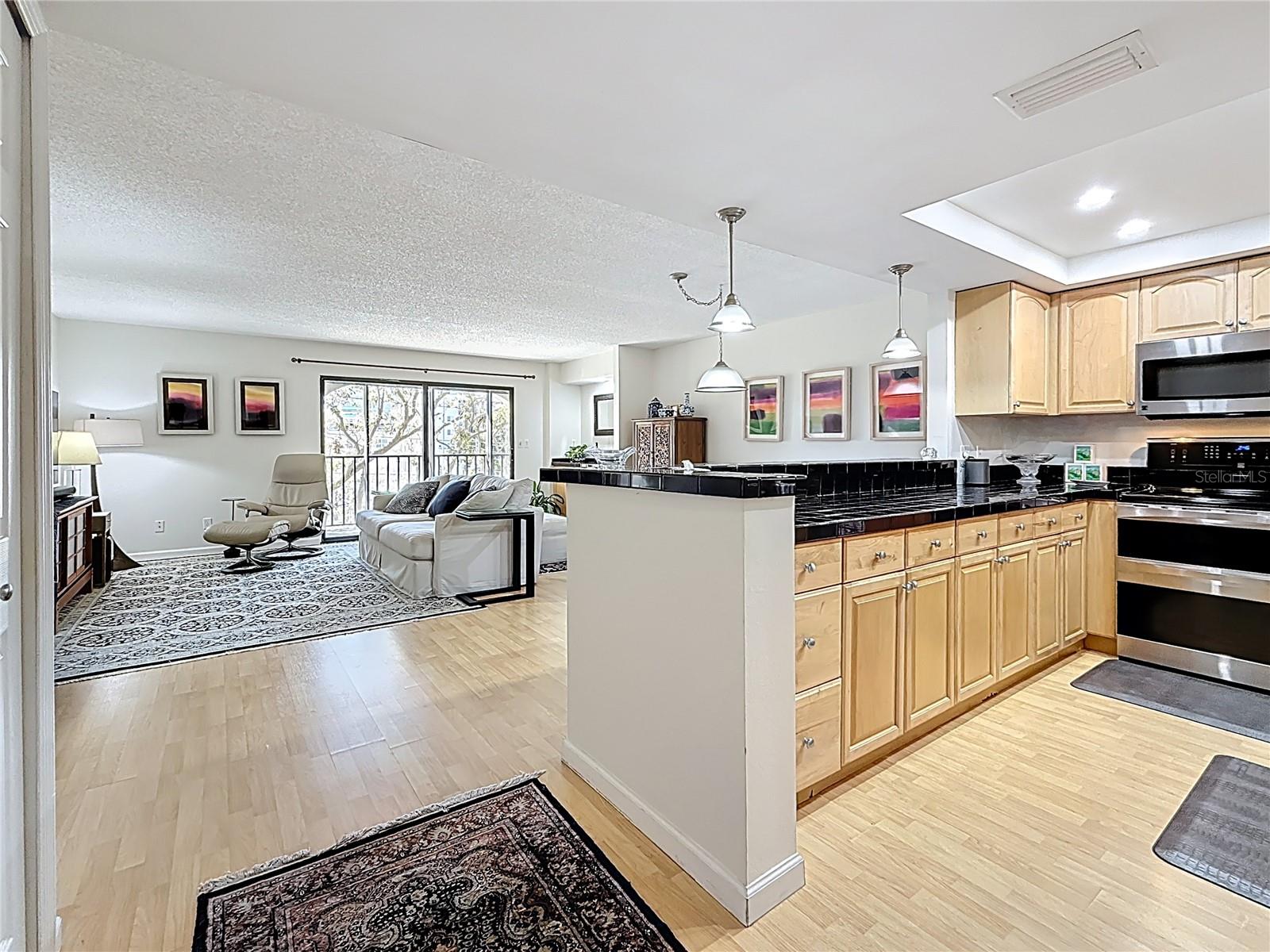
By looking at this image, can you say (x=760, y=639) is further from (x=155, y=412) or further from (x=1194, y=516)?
Result: (x=155, y=412)

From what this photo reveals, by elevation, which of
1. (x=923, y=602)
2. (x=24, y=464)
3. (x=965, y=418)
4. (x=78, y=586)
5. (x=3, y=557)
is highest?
(x=965, y=418)

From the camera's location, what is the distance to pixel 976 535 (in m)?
2.60

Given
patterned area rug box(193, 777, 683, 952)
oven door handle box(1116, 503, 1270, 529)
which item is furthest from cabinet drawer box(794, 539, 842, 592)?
oven door handle box(1116, 503, 1270, 529)

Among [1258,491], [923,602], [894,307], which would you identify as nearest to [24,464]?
[923,602]

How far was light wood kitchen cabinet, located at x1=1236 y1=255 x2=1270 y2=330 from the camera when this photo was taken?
3121mm

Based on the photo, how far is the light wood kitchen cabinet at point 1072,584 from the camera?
3.25 meters

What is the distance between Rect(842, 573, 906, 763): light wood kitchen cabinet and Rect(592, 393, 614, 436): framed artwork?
6640 mm

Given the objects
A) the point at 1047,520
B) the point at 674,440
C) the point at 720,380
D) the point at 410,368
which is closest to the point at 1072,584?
the point at 1047,520

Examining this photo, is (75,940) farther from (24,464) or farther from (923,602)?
(923,602)

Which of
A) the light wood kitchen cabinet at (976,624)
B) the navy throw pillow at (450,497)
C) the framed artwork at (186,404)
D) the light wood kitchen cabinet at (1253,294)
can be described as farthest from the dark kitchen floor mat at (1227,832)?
the framed artwork at (186,404)

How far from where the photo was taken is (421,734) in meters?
2.55

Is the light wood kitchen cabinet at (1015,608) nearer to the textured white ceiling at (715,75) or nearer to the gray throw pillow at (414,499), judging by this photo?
the textured white ceiling at (715,75)

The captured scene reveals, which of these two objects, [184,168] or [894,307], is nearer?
[184,168]

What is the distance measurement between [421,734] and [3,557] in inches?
65.4
